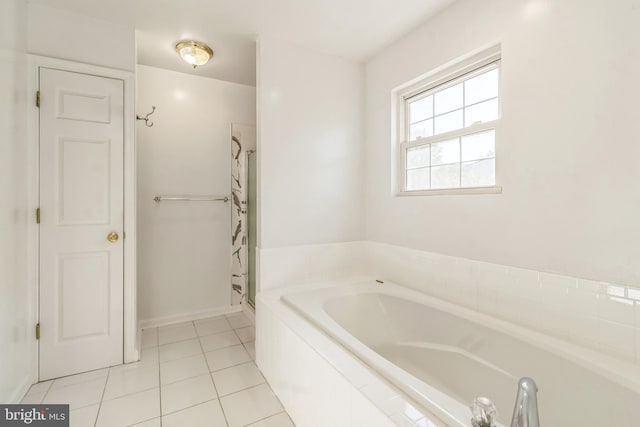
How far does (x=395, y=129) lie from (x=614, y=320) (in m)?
1.70

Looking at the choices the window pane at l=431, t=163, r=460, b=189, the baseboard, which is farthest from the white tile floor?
the window pane at l=431, t=163, r=460, b=189

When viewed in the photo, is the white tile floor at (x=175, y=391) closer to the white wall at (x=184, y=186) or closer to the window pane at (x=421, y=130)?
the white wall at (x=184, y=186)

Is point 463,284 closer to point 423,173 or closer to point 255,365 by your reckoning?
point 423,173

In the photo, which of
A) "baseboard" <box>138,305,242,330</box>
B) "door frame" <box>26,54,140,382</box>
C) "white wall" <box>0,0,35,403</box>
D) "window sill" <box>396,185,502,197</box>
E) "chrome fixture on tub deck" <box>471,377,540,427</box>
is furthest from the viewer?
"baseboard" <box>138,305,242,330</box>

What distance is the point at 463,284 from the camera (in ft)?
5.69

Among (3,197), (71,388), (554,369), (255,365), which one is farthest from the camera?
(255,365)

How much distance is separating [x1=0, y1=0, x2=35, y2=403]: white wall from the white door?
94 millimetres

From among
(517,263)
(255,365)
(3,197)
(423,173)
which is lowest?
(255,365)

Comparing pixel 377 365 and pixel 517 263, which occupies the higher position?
pixel 517 263

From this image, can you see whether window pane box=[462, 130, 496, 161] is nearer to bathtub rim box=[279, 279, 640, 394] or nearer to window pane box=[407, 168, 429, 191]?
window pane box=[407, 168, 429, 191]

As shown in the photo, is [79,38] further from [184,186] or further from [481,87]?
[481,87]

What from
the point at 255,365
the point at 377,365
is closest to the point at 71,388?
the point at 255,365

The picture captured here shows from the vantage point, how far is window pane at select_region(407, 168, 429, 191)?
2.11 m

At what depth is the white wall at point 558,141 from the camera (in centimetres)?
114
